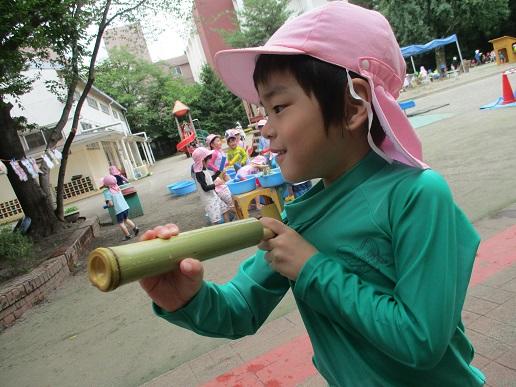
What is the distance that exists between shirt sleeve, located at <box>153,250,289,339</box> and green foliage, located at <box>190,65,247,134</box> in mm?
41352

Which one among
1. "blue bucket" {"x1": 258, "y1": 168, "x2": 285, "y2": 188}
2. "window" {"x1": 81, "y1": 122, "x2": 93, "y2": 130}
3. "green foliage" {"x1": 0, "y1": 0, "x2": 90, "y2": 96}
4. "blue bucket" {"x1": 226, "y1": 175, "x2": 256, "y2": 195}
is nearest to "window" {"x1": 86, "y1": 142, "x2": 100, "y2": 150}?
"window" {"x1": 81, "y1": 122, "x2": 93, "y2": 130}

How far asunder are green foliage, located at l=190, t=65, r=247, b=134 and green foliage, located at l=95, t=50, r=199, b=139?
1601 millimetres

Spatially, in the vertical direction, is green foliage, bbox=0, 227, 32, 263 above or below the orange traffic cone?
above

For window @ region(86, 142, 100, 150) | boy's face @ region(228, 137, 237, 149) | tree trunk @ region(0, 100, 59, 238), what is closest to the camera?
tree trunk @ region(0, 100, 59, 238)

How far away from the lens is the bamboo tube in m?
0.81

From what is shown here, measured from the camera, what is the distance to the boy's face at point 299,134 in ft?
3.43

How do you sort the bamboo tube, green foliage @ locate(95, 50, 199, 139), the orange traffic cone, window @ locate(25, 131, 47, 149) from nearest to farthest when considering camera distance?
the bamboo tube → the orange traffic cone → window @ locate(25, 131, 47, 149) → green foliage @ locate(95, 50, 199, 139)

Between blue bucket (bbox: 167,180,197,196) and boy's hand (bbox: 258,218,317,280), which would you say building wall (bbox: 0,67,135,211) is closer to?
blue bucket (bbox: 167,180,197,196)

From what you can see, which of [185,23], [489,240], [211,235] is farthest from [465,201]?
[185,23]

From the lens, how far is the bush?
6.95 metres

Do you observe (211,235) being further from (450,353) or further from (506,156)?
(506,156)

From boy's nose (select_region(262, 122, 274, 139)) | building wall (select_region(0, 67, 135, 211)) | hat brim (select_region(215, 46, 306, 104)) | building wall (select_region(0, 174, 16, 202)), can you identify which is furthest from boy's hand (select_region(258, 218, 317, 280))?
building wall (select_region(0, 174, 16, 202))

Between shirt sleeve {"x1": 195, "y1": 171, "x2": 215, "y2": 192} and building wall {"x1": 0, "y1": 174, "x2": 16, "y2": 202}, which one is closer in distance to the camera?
shirt sleeve {"x1": 195, "y1": 171, "x2": 215, "y2": 192}

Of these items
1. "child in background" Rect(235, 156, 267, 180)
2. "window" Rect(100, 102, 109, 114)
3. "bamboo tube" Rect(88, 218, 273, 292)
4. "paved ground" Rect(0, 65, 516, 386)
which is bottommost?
"paved ground" Rect(0, 65, 516, 386)
